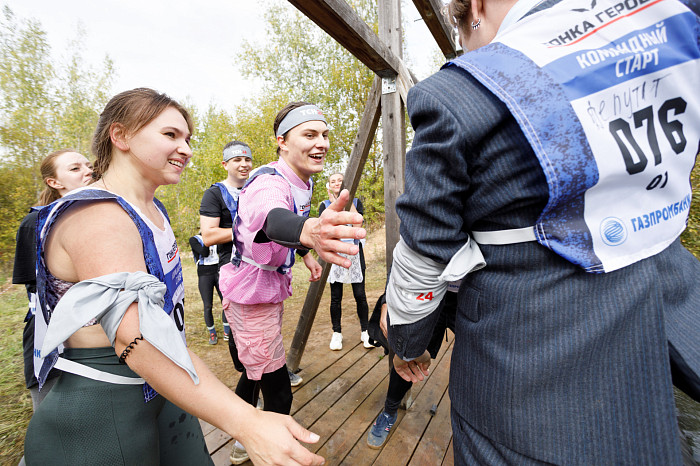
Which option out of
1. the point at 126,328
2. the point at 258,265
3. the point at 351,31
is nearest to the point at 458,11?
the point at 351,31

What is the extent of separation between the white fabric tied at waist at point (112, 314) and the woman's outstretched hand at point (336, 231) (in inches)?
18.3

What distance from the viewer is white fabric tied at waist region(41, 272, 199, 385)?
83 centimetres

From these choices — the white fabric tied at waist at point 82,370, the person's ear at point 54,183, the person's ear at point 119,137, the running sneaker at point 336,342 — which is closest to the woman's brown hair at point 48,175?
the person's ear at point 54,183

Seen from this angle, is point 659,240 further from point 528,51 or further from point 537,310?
point 528,51

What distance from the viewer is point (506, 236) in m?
0.84

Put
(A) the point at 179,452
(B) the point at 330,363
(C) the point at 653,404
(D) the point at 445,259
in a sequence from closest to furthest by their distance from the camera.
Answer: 1. (C) the point at 653,404
2. (D) the point at 445,259
3. (A) the point at 179,452
4. (B) the point at 330,363

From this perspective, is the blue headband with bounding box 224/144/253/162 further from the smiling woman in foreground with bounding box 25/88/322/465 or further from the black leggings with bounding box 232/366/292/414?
the black leggings with bounding box 232/366/292/414

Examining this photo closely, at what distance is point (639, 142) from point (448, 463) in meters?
2.23

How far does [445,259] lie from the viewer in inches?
35.0

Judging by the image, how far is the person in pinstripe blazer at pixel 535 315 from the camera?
0.72 metres

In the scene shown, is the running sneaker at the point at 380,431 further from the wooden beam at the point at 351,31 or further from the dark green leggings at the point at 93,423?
the wooden beam at the point at 351,31

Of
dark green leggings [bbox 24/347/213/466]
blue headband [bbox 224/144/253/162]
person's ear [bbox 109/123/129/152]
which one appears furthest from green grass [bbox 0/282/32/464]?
blue headband [bbox 224/144/253/162]

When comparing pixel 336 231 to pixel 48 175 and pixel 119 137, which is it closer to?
pixel 119 137

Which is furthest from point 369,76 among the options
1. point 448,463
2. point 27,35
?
point 448,463
